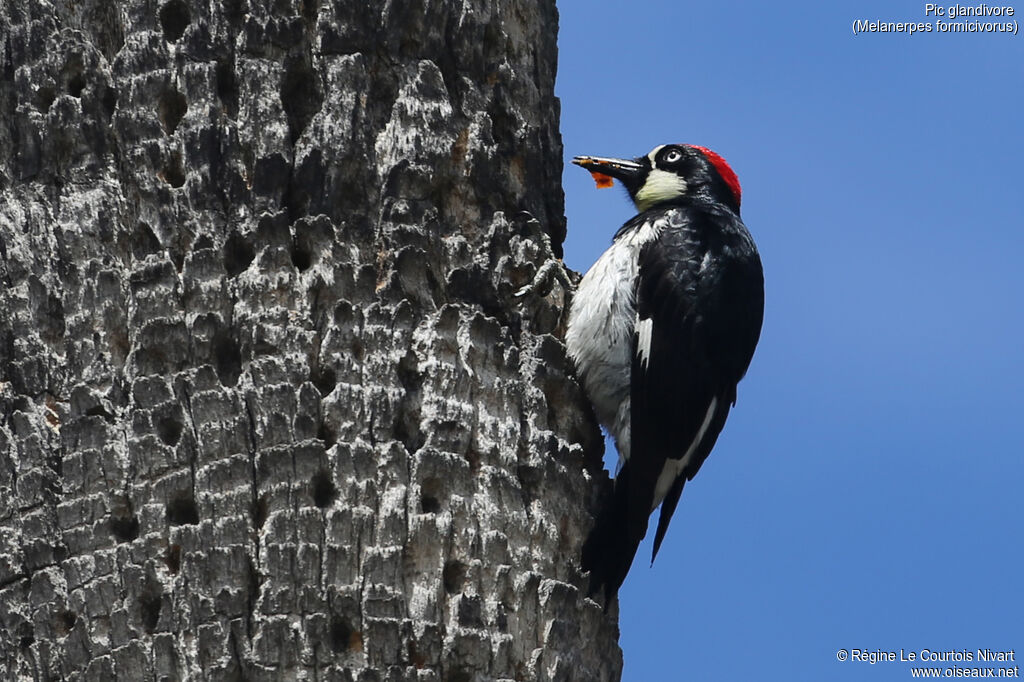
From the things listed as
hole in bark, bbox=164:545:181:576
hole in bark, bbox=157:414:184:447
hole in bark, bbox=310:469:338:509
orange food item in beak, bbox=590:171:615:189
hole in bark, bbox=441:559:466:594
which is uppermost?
orange food item in beak, bbox=590:171:615:189

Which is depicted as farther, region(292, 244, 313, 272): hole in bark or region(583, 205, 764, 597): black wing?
region(583, 205, 764, 597): black wing

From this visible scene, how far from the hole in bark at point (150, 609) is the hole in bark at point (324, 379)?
612mm

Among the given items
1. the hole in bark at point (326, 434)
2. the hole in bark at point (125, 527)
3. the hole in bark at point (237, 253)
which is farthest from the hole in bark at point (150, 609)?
the hole in bark at point (237, 253)

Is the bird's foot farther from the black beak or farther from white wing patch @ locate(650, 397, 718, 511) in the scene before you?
the black beak

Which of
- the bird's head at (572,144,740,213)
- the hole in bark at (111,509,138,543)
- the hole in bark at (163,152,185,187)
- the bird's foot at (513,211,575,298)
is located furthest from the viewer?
the bird's head at (572,144,740,213)

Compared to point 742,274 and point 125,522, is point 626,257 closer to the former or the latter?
point 742,274

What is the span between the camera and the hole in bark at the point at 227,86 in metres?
3.71

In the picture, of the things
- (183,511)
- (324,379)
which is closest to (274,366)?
(324,379)

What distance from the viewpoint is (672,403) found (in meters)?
4.47

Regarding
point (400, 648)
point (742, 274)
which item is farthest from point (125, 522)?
point (742, 274)

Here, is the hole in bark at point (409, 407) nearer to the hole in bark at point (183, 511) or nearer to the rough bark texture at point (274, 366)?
the rough bark texture at point (274, 366)

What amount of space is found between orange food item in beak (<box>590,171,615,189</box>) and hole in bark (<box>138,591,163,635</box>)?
3135 mm

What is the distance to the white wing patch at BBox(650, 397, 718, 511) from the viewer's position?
446 centimetres

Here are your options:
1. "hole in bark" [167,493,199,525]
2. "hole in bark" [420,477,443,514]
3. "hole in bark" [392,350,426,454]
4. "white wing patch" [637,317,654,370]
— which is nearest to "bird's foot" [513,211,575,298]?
"white wing patch" [637,317,654,370]
